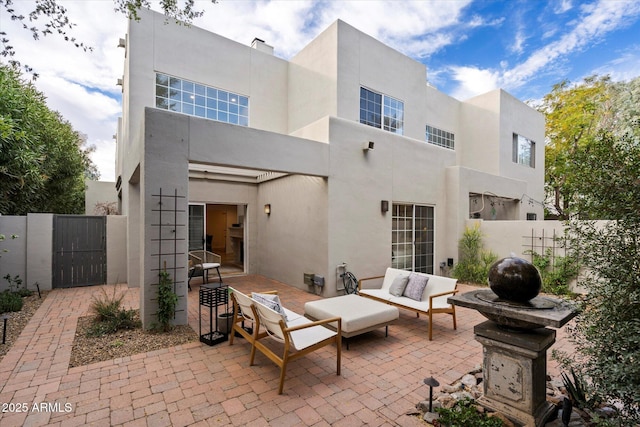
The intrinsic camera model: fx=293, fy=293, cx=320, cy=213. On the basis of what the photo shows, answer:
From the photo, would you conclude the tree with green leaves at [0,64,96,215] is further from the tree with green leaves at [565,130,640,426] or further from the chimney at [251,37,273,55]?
the tree with green leaves at [565,130,640,426]

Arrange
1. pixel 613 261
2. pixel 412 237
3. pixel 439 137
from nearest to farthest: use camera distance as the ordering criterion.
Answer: pixel 613 261 → pixel 412 237 → pixel 439 137

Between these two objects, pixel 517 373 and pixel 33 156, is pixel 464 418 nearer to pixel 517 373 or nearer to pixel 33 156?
pixel 517 373

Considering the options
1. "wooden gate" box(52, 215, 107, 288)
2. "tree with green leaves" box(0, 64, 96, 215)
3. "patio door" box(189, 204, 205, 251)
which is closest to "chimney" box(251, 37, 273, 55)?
"patio door" box(189, 204, 205, 251)

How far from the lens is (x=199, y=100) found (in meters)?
9.05

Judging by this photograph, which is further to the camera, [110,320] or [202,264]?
[202,264]

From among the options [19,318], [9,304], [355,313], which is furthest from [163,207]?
[9,304]

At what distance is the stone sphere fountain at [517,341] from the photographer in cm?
260

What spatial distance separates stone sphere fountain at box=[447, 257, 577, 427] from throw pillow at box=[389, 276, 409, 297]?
8.99 ft

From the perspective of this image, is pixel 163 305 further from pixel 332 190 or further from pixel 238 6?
pixel 238 6

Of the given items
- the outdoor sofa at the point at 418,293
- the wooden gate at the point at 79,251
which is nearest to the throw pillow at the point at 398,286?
the outdoor sofa at the point at 418,293

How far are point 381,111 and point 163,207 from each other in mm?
7913

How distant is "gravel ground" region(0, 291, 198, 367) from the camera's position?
13.1ft

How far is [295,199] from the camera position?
8.02 meters

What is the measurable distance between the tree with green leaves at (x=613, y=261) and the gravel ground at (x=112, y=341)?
15.8 ft
